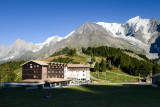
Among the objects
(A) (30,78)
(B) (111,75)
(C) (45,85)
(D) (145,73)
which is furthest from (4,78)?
(D) (145,73)

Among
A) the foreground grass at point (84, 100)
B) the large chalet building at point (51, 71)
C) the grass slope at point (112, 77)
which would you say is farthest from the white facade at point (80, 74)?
the foreground grass at point (84, 100)

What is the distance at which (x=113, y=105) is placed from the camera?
111ft

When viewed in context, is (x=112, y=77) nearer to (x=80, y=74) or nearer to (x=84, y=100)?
(x=80, y=74)

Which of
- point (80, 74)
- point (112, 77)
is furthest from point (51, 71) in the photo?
point (112, 77)

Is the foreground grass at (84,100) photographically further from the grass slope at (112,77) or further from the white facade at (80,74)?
the grass slope at (112,77)

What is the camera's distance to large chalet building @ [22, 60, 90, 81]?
86125 millimetres

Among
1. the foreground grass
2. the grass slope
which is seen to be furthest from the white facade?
the foreground grass

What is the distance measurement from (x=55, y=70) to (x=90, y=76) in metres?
30.7

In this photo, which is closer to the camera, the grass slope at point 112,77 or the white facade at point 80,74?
the white facade at point 80,74

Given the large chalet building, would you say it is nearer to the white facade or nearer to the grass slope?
the white facade

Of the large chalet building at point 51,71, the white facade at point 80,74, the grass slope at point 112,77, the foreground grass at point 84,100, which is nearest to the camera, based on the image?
the foreground grass at point 84,100

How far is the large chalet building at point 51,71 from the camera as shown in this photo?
8612 cm

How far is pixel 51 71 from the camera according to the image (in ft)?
309

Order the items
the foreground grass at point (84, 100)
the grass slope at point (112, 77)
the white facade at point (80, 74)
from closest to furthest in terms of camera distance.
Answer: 1. the foreground grass at point (84, 100)
2. the white facade at point (80, 74)
3. the grass slope at point (112, 77)
